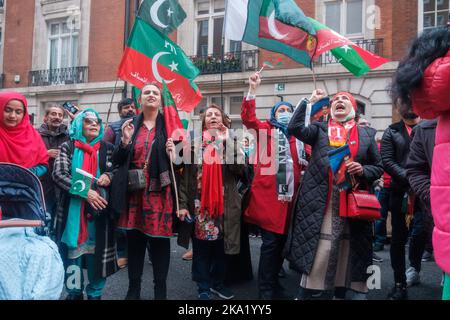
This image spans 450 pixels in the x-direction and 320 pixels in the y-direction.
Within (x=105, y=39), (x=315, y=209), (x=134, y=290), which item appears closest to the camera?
(x=315, y=209)

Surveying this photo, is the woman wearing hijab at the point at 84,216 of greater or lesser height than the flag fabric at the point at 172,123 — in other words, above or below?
below

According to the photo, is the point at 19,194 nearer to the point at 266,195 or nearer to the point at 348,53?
the point at 266,195

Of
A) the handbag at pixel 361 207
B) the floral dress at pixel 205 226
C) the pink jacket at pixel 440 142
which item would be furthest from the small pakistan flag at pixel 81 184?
the pink jacket at pixel 440 142

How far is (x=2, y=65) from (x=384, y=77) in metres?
16.0

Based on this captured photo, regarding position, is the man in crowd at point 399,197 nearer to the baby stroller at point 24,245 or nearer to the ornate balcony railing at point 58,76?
the baby stroller at point 24,245

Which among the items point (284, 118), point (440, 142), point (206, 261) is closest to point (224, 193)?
point (206, 261)

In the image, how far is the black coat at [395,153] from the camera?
410cm

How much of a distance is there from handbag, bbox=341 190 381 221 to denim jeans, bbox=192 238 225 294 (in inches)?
51.4

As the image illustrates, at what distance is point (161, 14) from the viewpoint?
17.5ft

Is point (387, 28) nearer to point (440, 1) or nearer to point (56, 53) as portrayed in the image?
point (440, 1)

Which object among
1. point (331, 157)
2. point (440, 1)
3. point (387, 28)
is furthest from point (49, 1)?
point (331, 157)

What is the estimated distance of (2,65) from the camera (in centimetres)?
1878

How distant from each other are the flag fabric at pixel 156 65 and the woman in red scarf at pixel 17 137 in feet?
5.52

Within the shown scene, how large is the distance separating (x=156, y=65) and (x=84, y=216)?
7.15ft
